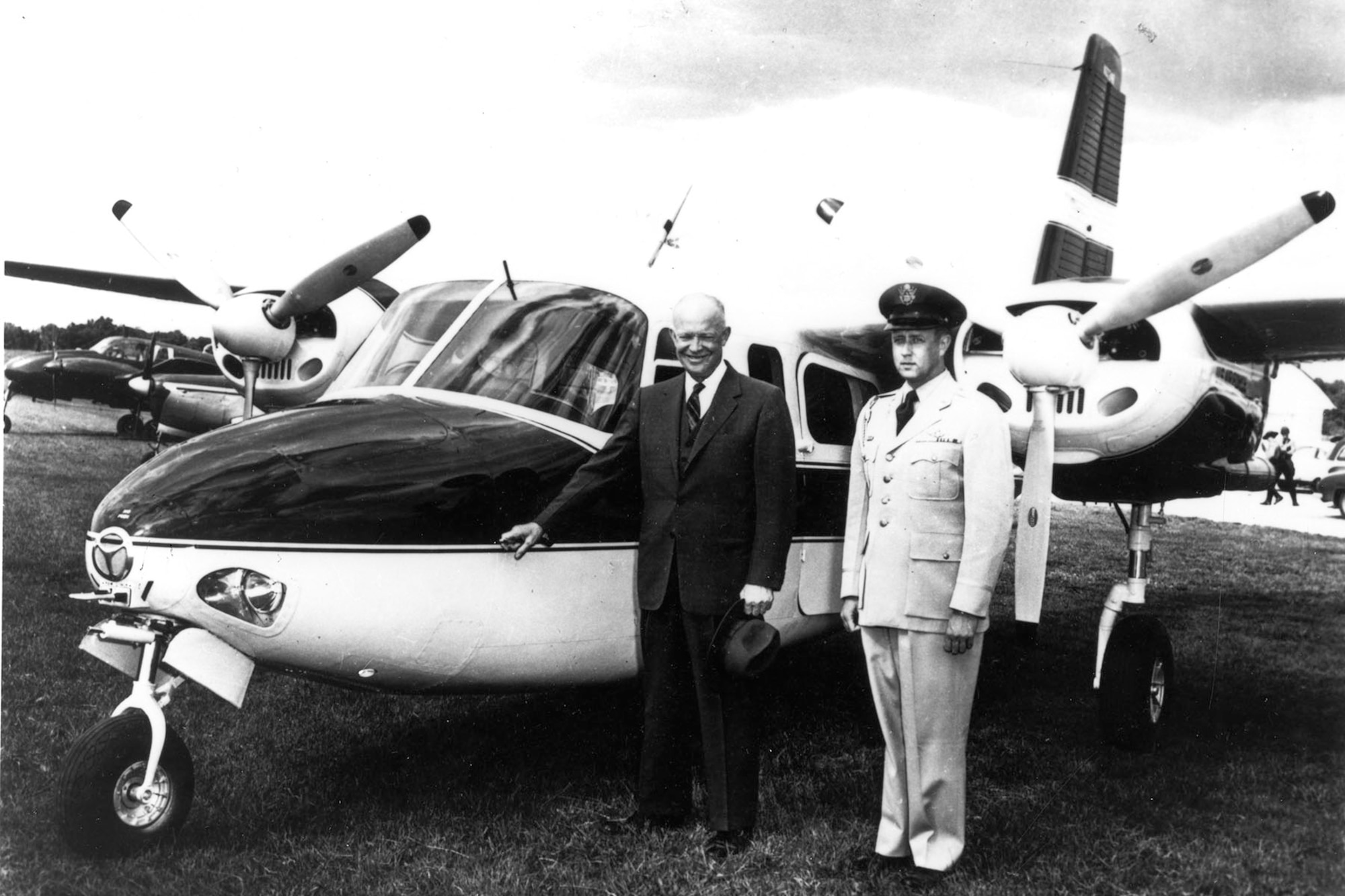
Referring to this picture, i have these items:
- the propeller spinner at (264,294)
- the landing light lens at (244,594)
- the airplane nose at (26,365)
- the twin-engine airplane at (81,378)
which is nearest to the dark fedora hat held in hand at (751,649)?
the landing light lens at (244,594)

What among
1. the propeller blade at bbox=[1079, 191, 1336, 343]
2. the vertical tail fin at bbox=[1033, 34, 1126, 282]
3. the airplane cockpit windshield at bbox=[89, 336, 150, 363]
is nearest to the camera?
the propeller blade at bbox=[1079, 191, 1336, 343]

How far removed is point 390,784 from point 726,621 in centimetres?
183

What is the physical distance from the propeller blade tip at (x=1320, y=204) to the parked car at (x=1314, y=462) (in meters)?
19.3

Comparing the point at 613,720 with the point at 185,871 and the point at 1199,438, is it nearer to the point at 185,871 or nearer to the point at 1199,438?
the point at 185,871

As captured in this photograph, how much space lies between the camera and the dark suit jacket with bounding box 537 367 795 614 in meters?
4.00

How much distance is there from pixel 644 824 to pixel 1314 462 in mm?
22145

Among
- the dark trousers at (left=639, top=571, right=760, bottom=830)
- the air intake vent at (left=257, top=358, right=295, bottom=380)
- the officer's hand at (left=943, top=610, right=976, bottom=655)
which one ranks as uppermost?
the air intake vent at (left=257, top=358, right=295, bottom=380)

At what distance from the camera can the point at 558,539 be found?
167 inches

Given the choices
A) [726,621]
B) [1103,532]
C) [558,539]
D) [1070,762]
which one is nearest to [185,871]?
[558,539]

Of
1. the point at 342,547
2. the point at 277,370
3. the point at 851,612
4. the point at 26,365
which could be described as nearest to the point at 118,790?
→ the point at 342,547

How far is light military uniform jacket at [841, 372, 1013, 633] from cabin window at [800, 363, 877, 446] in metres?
1.73

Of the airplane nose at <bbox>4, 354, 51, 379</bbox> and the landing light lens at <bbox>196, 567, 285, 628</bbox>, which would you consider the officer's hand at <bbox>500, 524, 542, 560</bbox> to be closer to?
the landing light lens at <bbox>196, 567, 285, 628</bbox>

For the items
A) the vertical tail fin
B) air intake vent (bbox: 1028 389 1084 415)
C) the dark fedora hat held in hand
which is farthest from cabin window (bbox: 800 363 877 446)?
the vertical tail fin

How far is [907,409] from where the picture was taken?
13.2 ft
